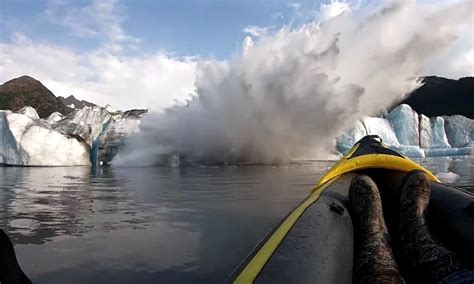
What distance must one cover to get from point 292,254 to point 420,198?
5.24 feet

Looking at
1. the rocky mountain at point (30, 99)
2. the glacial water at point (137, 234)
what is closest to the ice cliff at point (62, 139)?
the glacial water at point (137, 234)

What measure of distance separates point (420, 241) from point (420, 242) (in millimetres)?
14

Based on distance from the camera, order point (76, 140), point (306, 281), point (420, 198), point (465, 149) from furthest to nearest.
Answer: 1. point (465, 149)
2. point (76, 140)
3. point (420, 198)
4. point (306, 281)

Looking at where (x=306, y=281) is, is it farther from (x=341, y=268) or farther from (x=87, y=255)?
(x=87, y=255)

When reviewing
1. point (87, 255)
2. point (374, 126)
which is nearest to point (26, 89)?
point (374, 126)

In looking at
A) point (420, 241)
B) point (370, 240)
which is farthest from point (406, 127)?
point (370, 240)

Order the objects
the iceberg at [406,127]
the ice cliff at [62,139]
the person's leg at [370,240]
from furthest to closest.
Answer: the iceberg at [406,127], the ice cliff at [62,139], the person's leg at [370,240]

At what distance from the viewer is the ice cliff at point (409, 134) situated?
35562 mm

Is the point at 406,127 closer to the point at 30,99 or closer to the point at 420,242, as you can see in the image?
the point at 420,242

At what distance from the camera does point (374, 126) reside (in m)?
37.6

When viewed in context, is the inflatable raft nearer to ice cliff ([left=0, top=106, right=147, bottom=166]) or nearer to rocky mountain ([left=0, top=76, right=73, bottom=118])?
ice cliff ([left=0, top=106, right=147, bottom=166])

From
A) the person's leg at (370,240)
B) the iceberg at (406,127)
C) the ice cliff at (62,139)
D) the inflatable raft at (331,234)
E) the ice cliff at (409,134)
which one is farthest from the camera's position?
the iceberg at (406,127)

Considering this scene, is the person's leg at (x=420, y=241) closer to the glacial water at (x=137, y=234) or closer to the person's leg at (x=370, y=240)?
the person's leg at (x=370, y=240)

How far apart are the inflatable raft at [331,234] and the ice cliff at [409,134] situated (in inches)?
1265
